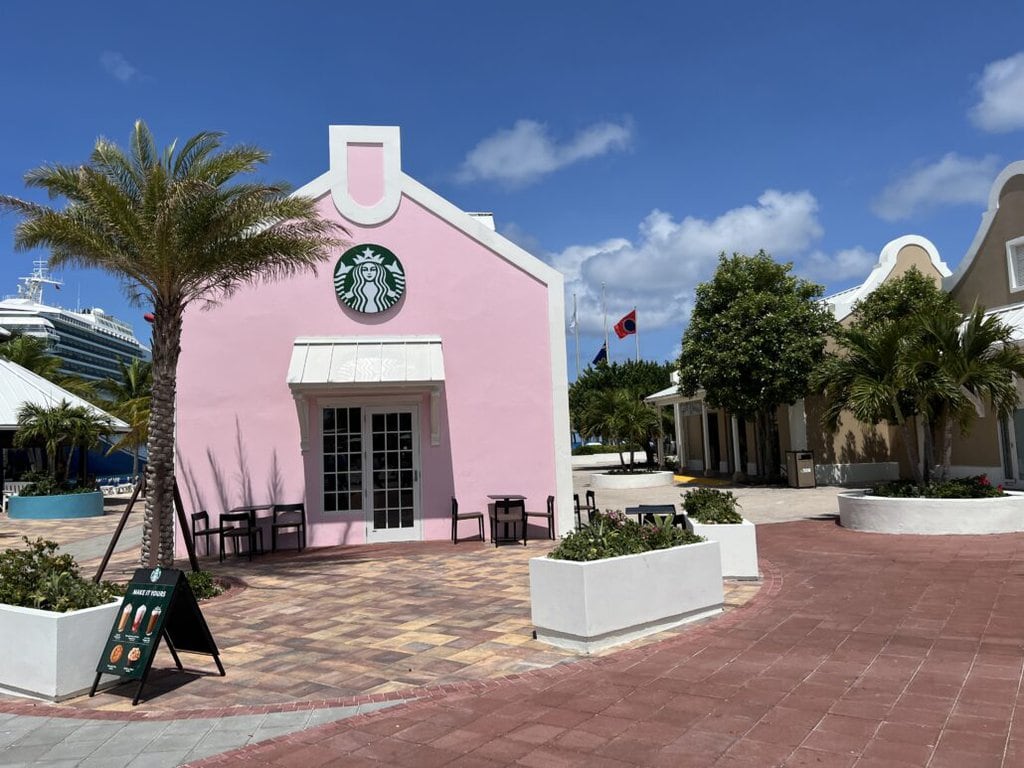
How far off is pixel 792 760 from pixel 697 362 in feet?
60.4

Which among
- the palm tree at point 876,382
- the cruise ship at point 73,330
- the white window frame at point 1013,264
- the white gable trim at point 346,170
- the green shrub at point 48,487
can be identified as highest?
the cruise ship at point 73,330

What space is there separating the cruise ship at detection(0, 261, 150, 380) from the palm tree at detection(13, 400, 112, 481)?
51.1 metres

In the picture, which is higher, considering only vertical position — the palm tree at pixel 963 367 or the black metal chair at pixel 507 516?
the palm tree at pixel 963 367

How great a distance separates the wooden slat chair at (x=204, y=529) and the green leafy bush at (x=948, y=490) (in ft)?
36.8

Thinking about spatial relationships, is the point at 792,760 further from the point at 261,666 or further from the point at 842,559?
the point at 842,559

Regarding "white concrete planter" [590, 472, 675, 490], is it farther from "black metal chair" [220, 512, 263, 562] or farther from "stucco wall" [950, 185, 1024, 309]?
"black metal chair" [220, 512, 263, 562]

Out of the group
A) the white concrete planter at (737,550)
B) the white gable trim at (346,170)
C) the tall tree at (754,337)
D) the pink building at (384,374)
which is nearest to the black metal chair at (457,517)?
the pink building at (384,374)

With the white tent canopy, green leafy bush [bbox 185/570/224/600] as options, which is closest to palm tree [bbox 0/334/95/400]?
the white tent canopy

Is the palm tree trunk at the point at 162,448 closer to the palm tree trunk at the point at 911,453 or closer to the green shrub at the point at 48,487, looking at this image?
the palm tree trunk at the point at 911,453

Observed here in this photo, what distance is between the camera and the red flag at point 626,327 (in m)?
38.5

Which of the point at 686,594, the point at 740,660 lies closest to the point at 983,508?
the point at 686,594

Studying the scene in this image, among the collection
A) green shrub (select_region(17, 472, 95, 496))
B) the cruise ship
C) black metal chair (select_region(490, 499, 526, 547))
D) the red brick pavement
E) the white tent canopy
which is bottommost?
the red brick pavement

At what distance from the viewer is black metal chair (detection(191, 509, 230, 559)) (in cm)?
1141

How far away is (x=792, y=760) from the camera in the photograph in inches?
156
